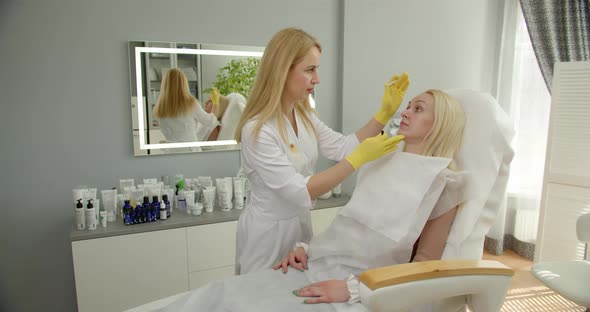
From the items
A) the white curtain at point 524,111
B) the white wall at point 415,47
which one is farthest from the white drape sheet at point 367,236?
the white curtain at point 524,111

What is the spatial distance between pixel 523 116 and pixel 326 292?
8.84 feet

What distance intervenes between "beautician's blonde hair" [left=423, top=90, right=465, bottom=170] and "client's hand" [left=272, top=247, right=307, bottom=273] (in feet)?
1.74

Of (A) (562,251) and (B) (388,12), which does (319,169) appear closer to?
(B) (388,12)

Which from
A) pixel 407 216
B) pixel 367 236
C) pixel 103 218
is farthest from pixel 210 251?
pixel 407 216

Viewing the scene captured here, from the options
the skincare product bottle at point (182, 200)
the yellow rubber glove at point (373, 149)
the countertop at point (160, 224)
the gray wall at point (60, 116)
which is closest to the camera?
the yellow rubber glove at point (373, 149)

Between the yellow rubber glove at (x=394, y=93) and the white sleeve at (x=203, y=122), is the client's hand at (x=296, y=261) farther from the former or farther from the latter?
the white sleeve at (x=203, y=122)

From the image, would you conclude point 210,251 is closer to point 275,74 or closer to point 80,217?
point 80,217

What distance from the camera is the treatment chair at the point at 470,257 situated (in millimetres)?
952

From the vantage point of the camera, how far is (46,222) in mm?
2059

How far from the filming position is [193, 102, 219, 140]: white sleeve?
2.28 metres

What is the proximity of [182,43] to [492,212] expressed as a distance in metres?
1.75

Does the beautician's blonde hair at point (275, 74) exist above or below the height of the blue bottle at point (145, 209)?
above

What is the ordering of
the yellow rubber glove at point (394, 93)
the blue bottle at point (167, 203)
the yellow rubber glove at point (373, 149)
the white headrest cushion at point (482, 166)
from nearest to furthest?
the white headrest cushion at point (482, 166) < the yellow rubber glove at point (373, 149) < the yellow rubber glove at point (394, 93) < the blue bottle at point (167, 203)

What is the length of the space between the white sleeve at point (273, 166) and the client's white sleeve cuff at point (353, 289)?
33 cm
